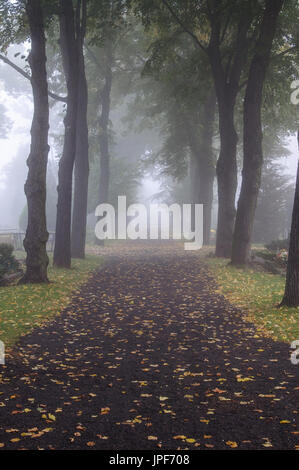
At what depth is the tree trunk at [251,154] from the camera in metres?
16.1

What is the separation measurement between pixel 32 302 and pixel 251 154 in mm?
9608

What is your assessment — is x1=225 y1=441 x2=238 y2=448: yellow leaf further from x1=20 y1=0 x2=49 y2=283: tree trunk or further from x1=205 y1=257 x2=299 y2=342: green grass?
x1=20 y1=0 x2=49 y2=283: tree trunk

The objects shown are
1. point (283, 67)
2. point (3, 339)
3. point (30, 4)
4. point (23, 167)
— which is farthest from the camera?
point (23, 167)

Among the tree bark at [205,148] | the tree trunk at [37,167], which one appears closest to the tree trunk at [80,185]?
the tree trunk at [37,167]

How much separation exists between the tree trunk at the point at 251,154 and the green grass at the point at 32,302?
5.74 m

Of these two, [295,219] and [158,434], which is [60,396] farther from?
[295,219]

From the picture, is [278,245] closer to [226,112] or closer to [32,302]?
[226,112]

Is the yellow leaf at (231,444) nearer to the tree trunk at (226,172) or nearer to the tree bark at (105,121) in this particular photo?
the tree trunk at (226,172)

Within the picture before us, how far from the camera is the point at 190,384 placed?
6.09 metres

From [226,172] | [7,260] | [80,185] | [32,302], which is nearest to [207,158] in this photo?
[226,172]

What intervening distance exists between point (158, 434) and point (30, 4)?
41.6ft

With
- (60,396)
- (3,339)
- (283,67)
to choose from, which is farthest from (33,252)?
(283,67)

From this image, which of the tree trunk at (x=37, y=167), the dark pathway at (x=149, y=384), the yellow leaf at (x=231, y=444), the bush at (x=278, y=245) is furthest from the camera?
the bush at (x=278, y=245)

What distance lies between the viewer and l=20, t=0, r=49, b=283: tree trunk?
44.3 ft
